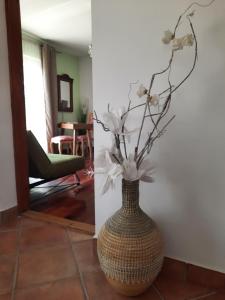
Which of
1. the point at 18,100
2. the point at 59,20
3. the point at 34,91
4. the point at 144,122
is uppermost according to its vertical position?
the point at 59,20

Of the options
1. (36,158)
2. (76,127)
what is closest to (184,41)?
(36,158)

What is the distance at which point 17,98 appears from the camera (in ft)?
6.38

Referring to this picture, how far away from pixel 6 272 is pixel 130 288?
0.69 meters

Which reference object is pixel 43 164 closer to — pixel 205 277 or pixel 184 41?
pixel 205 277

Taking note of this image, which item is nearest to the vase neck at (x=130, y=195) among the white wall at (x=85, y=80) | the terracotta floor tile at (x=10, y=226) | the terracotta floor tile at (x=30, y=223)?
the terracotta floor tile at (x=30, y=223)

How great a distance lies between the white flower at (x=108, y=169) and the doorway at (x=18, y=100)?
1164 mm

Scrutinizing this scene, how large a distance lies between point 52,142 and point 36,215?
2.71 meters

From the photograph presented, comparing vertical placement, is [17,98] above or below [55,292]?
above

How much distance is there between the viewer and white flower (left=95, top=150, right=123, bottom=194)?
0.98 m

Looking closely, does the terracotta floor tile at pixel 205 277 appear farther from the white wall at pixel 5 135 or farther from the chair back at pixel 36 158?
the chair back at pixel 36 158

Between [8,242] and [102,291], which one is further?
[8,242]

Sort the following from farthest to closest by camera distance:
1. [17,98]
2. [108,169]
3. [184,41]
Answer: [17,98] < [108,169] < [184,41]

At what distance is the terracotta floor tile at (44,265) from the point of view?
126 centimetres

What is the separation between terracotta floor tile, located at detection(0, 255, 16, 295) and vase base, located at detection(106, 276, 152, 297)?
0.52 meters
